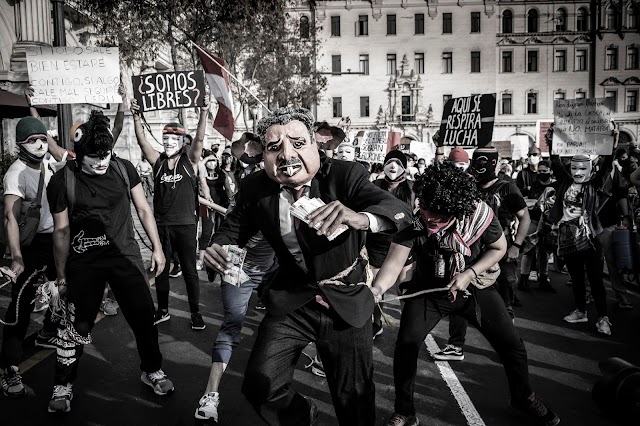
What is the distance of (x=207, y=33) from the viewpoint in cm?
1703

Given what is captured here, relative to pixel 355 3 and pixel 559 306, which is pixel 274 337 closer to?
pixel 559 306

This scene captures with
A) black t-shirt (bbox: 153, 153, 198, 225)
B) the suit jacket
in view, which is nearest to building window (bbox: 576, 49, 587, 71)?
black t-shirt (bbox: 153, 153, 198, 225)

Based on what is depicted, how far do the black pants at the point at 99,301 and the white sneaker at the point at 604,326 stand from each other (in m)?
4.60

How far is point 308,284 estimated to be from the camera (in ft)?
9.41

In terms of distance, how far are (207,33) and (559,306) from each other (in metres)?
13.6

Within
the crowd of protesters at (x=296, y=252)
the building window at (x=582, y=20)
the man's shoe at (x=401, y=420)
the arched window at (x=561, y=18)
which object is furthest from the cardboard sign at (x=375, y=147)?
the building window at (x=582, y=20)

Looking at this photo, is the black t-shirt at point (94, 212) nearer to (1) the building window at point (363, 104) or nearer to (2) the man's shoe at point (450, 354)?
(2) the man's shoe at point (450, 354)

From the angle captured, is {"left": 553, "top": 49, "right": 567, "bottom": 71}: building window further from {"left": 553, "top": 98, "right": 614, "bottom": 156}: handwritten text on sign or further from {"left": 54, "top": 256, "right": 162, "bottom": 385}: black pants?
{"left": 54, "top": 256, "right": 162, "bottom": 385}: black pants

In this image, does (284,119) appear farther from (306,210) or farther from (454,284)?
(454,284)

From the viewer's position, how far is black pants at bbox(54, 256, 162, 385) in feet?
13.3

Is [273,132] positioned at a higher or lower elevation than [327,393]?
higher

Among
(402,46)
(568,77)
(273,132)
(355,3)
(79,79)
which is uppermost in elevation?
(355,3)

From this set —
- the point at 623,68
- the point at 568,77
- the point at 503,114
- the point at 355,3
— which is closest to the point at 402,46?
the point at 355,3

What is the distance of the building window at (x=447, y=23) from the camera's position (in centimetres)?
5416
